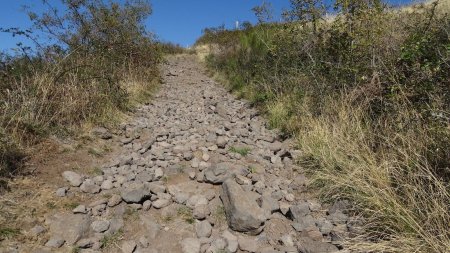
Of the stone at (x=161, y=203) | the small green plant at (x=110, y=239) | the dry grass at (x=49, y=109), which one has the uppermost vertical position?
the dry grass at (x=49, y=109)

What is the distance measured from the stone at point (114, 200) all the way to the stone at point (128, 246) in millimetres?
625

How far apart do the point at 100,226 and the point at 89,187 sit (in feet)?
2.65

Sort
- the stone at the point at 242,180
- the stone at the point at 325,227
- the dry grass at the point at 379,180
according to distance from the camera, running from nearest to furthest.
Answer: the dry grass at the point at 379,180 → the stone at the point at 325,227 → the stone at the point at 242,180

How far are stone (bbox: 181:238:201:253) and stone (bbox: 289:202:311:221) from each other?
100 centimetres

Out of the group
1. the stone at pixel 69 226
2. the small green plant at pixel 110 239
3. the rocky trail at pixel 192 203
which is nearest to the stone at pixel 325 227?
the rocky trail at pixel 192 203

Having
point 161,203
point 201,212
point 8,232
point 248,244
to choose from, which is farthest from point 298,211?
point 8,232

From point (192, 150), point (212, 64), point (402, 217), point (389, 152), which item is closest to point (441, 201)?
point (402, 217)

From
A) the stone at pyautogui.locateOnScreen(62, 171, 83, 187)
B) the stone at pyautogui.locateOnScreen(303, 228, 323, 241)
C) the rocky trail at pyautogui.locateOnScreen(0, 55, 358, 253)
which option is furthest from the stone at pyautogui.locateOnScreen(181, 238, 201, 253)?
the stone at pyautogui.locateOnScreen(62, 171, 83, 187)

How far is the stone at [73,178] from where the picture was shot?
4178 millimetres

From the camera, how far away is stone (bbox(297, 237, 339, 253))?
319 cm

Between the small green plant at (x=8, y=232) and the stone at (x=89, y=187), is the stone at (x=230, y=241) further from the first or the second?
the small green plant at (x=8, y=232)

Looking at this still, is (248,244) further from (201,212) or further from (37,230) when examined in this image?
(37,230)

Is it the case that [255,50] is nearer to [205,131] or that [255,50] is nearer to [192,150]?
[205,131]

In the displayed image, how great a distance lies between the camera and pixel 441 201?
314cm
